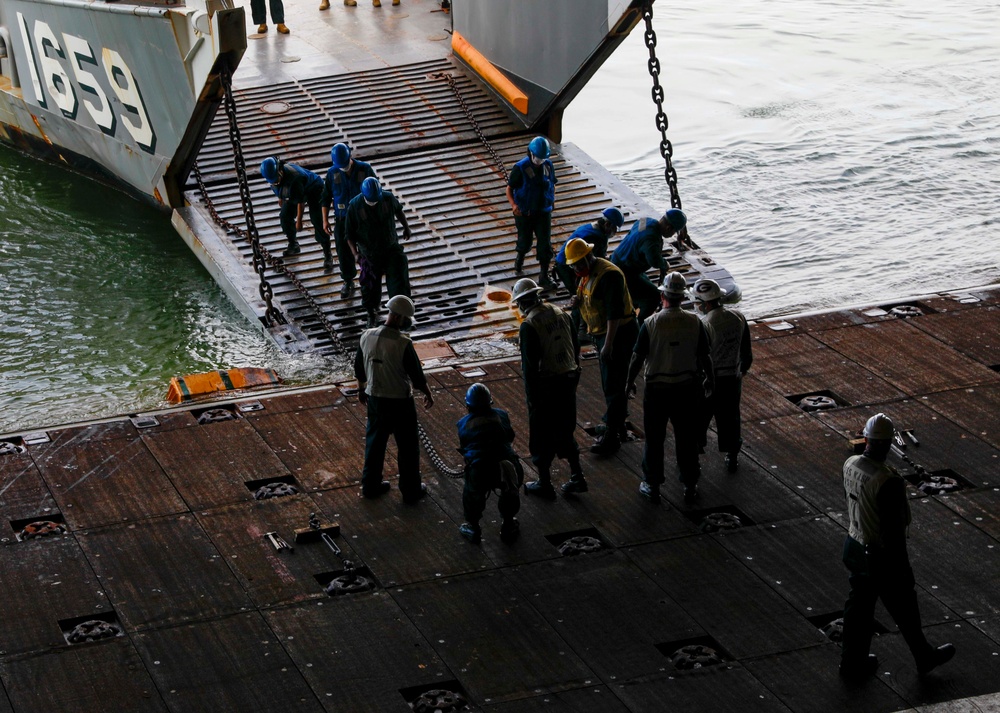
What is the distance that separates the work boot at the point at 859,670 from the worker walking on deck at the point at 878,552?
0.18 ft

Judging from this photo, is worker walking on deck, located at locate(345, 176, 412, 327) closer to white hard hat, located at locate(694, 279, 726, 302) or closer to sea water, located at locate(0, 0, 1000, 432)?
sea water, located at locate(0, 0, 1000, 432)

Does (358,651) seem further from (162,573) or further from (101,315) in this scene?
(101,315)

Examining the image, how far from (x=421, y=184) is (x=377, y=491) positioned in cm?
656

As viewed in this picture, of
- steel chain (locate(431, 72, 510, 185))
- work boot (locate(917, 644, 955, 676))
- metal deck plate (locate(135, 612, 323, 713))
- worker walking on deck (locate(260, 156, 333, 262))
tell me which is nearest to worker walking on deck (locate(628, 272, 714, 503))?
work boot (locate(917, 644, 955, 676))

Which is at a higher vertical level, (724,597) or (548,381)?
(548,381)

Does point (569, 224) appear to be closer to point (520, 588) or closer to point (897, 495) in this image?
point (520, 588)

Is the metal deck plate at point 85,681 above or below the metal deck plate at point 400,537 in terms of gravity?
above

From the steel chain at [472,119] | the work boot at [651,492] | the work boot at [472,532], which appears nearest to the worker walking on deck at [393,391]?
the work boot at [472,532]

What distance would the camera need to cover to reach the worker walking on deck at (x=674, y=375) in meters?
8.59

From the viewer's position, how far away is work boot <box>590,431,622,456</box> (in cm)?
972

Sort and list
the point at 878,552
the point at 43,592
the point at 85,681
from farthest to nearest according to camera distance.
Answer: the point at 43,592 → the point at 85,681 → the point at 878,552

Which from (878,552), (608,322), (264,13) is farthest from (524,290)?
(264,13)

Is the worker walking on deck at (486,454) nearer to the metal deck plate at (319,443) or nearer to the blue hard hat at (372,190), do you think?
→ the metal deck plate at (319,443)

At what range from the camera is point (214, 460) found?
9.77 meters
